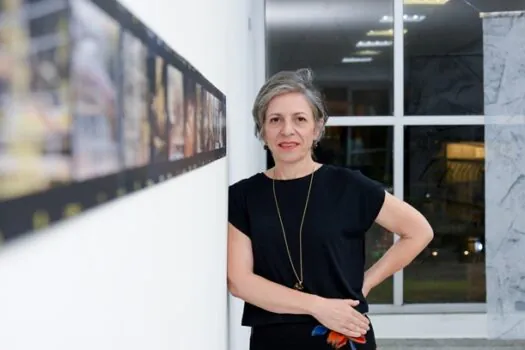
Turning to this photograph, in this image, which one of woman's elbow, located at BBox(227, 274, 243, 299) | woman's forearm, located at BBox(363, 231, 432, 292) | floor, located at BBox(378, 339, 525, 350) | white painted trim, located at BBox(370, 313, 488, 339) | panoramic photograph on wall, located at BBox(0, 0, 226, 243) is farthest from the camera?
white painted trim, located at BBox(370, 313, 488, 339)

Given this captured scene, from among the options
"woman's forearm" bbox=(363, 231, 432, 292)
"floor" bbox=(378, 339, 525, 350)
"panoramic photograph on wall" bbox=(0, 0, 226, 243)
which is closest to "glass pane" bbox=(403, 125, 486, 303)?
"floor" bbox=(378, 339, 525, 350)

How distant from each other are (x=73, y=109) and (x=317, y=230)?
141 cm

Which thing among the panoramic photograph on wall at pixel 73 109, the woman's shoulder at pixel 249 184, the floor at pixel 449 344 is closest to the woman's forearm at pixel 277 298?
the woman's shoulder at pixel 249 184

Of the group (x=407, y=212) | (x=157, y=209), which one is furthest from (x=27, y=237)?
(x=407, y=212)

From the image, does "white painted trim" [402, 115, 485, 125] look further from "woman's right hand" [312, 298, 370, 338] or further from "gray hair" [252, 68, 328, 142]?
"woman's right hand" [312, 298, 370, 338]

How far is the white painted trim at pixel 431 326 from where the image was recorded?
528 cm

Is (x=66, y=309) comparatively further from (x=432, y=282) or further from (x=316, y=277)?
(x=432, y=282)

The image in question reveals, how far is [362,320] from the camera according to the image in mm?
1944

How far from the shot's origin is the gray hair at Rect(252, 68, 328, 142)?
195 cm

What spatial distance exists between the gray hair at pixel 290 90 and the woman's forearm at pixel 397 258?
55cm

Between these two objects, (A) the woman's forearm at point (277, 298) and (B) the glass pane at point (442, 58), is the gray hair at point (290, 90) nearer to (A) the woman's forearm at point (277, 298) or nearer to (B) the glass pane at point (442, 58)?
(A) the woman's forearm at point (277, 298)

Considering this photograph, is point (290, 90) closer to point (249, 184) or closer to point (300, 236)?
point (249, 184)

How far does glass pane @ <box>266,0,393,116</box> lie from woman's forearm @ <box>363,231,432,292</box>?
10.7ft

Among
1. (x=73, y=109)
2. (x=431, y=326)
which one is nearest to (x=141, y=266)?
(x=73, y=109)
